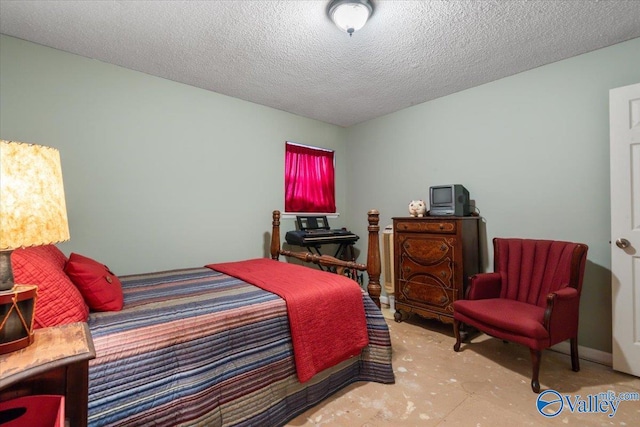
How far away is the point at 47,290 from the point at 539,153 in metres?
3.49

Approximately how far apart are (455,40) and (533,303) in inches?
85.8

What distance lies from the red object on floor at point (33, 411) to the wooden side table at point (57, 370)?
0.04 metres

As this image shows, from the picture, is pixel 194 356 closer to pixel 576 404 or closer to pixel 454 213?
pixel 576 404

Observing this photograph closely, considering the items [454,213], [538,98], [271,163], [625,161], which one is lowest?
[454,213]

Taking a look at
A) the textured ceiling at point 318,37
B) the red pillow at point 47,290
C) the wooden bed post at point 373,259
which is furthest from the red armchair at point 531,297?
the red pillow at point 47,290

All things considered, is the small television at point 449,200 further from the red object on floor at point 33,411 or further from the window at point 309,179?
the red object on floor at point 33,411

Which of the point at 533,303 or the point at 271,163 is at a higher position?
the point at 271,163

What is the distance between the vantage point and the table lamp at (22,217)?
84cm

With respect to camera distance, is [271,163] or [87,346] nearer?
[87,346]

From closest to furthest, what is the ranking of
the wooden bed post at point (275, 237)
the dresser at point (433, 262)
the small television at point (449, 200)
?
the dresser at point (433, 262) < the small television at point (449, 200) < the wooden bed post at point (275, 237)

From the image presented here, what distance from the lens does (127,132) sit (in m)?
2.58

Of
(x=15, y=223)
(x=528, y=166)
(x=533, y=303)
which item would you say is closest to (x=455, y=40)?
(x=528, y=166)

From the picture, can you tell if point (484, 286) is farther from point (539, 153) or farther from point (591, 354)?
point (539, 153)

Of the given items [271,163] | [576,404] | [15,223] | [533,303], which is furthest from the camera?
[271,163]
